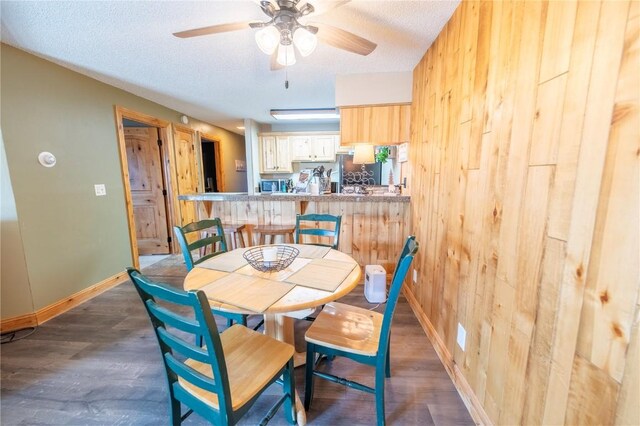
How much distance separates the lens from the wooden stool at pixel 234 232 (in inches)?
113

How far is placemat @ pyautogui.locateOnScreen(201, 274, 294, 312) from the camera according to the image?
3.48 ft

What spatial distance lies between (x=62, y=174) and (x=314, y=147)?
385 cm

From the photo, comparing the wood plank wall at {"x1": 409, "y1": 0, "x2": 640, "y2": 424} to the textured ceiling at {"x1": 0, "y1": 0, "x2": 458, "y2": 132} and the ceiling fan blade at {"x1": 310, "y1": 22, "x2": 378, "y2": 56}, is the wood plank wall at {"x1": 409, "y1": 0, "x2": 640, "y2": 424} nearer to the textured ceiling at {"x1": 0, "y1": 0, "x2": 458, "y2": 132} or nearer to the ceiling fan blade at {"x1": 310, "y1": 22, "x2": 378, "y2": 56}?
the textured ceiling at {"x1": 0, "y1": 0, "x2": 458, "y2": 132}

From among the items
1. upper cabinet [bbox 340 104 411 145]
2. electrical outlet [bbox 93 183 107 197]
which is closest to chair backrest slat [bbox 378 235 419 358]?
upper cabinet [bbox 340 104 411 145]

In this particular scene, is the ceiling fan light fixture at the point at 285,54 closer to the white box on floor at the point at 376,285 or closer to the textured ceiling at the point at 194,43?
the textured ceiling at the point at 194,43

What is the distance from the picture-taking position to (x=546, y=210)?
92 cm

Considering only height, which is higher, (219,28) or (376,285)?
(219,28)

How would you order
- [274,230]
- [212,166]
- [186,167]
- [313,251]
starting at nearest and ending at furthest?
[313,251] → [274,230] → [186,167] → [212,166]

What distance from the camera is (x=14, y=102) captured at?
81.7 inches

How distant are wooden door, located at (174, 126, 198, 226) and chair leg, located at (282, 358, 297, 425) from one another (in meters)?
3.47

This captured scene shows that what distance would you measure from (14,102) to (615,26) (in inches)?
145

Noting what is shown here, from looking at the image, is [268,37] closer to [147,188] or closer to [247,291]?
[247,291]

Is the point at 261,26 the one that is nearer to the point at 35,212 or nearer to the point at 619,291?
the point at 619,291

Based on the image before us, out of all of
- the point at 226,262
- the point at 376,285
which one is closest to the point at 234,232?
the point at 226,262
